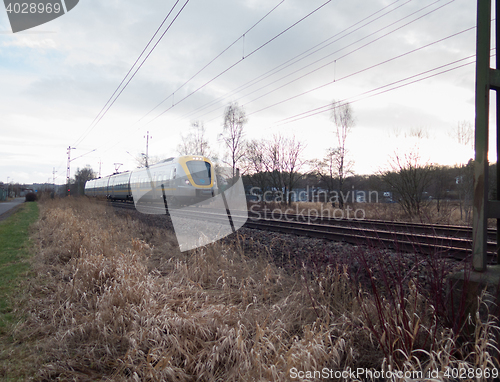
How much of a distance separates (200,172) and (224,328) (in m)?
16.2

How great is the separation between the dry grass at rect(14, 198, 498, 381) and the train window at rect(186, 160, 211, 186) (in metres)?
13.3

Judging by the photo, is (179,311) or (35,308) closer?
(179,311)

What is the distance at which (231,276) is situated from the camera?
16.9 feet

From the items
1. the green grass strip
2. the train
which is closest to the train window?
the train

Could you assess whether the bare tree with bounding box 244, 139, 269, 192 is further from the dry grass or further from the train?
the dry grass

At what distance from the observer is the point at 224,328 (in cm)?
323

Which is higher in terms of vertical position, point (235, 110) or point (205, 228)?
→ point (235, 110)

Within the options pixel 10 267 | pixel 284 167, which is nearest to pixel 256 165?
pixel 284 167

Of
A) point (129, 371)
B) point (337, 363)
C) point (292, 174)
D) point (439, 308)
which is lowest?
point (129, 371)

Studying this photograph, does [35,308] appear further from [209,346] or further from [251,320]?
[251,320]

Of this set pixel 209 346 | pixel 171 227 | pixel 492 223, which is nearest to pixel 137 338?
pixel 209 346

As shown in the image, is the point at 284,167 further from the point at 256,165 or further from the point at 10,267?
the point at 10,267

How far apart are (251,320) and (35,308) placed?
3.04m

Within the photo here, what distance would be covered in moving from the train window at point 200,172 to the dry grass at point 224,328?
13.3 metres
